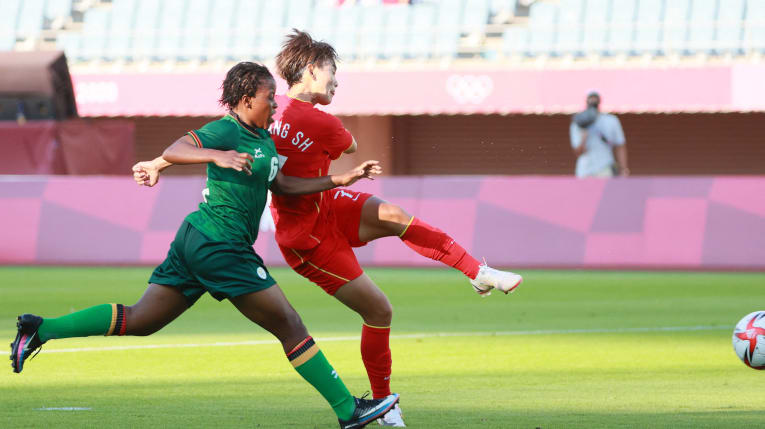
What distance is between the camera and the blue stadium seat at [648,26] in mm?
30016

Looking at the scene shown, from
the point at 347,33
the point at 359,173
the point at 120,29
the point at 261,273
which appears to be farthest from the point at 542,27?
the point at 261,273

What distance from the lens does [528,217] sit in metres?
19.1

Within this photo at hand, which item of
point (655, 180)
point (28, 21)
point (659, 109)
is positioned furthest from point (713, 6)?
point (28, 21)

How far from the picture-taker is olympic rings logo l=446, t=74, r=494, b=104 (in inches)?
1179

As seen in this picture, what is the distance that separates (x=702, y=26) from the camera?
30062mm

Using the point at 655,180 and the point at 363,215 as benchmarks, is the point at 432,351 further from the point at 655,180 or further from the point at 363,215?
the point at 655,180

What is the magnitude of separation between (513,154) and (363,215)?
28993 millimetres

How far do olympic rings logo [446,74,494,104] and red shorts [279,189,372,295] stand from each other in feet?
76.3

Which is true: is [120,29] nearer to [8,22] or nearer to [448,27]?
[8,22]

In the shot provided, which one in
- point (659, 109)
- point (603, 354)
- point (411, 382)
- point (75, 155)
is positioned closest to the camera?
point (411, 382)

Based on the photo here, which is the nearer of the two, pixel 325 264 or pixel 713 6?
pixel 325 264

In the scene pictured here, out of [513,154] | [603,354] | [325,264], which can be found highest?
[325,264]

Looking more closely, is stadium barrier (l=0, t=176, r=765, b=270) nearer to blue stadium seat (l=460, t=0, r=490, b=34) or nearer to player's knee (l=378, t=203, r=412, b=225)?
player's knee (l=378, t=203, r=412, b=225)

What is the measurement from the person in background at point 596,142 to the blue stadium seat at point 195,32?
49.4ft
